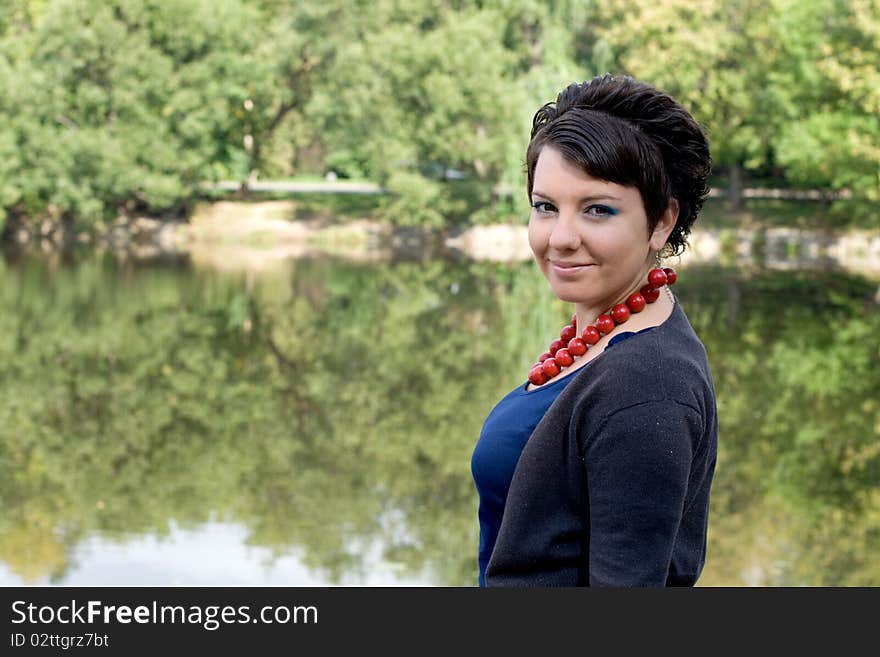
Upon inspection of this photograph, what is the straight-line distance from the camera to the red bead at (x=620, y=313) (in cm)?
223

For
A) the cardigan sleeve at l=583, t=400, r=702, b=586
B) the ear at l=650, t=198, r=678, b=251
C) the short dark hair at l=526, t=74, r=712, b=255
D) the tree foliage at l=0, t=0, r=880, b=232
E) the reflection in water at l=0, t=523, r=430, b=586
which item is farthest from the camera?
the tree foliage at l=0, t=0, r=880, b=232

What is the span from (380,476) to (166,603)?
10.1 metres

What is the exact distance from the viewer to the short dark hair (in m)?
2.14

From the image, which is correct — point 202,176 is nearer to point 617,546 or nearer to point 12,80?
point 12,80

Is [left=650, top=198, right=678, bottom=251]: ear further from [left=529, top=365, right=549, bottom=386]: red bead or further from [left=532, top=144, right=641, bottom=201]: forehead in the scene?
[left=529, top=365, right=549, bottom=386]: red bead

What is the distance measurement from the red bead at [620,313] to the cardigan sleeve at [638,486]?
0.85 ft

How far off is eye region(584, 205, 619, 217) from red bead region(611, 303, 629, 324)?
0.50 feet

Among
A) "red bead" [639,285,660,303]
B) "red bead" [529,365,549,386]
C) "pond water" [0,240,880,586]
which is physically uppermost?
"red bead" [639,285,660,303]

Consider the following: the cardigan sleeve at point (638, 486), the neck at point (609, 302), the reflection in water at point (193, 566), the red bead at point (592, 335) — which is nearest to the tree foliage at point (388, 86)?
the reflection in water at point (193, 566)

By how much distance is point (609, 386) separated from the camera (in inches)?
79.9

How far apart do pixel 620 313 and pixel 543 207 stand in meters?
0.22

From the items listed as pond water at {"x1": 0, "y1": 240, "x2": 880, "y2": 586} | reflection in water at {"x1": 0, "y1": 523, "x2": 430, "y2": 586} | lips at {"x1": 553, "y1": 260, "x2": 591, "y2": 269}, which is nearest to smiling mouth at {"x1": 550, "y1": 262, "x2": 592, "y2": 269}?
lips at {"x1": 553, "y1": 260, "x2": 591, "y2": 269}

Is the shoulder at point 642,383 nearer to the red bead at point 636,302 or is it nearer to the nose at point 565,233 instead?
the red bead at point 636,302

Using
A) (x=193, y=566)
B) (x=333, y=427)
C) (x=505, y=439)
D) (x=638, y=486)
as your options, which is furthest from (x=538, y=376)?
(x=333, y=427)
